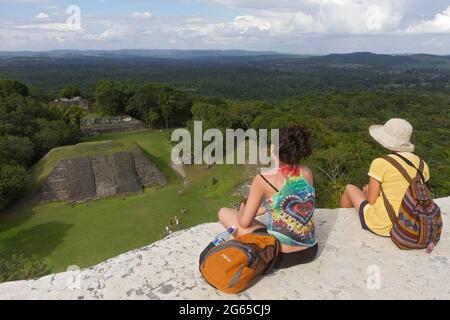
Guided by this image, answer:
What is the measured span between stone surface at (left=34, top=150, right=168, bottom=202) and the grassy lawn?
0.71 m

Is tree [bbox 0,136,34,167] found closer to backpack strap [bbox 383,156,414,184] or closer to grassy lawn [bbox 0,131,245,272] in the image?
grassy lawn [bbox 0,131,245,272]

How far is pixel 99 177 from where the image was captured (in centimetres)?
2141

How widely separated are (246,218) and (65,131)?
93.6ft

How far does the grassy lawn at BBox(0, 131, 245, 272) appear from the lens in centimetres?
1416

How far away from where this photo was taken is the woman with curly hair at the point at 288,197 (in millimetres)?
2912

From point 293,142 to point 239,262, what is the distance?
1120mm

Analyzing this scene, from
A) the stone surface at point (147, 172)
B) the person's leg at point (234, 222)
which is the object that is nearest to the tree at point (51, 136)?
the stone surface at point (147, 172)

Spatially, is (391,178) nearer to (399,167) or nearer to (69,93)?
(399,167)

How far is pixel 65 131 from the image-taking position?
91.8 ft

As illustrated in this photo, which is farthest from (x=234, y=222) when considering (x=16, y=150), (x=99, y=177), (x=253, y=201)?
(x=16, y=150)

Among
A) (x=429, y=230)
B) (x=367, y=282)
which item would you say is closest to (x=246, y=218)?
(x=367, y=282)

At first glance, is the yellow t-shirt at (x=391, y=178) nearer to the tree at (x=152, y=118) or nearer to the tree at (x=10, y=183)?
the tree at (x=10, y=183)

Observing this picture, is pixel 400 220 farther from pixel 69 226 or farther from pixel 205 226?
pixel 69 226

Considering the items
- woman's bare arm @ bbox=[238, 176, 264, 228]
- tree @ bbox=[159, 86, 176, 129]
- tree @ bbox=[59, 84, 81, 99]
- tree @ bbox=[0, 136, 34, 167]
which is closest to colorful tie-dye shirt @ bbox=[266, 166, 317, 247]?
woman's bare arm @ bbox=[238, 176, 264, 228]
